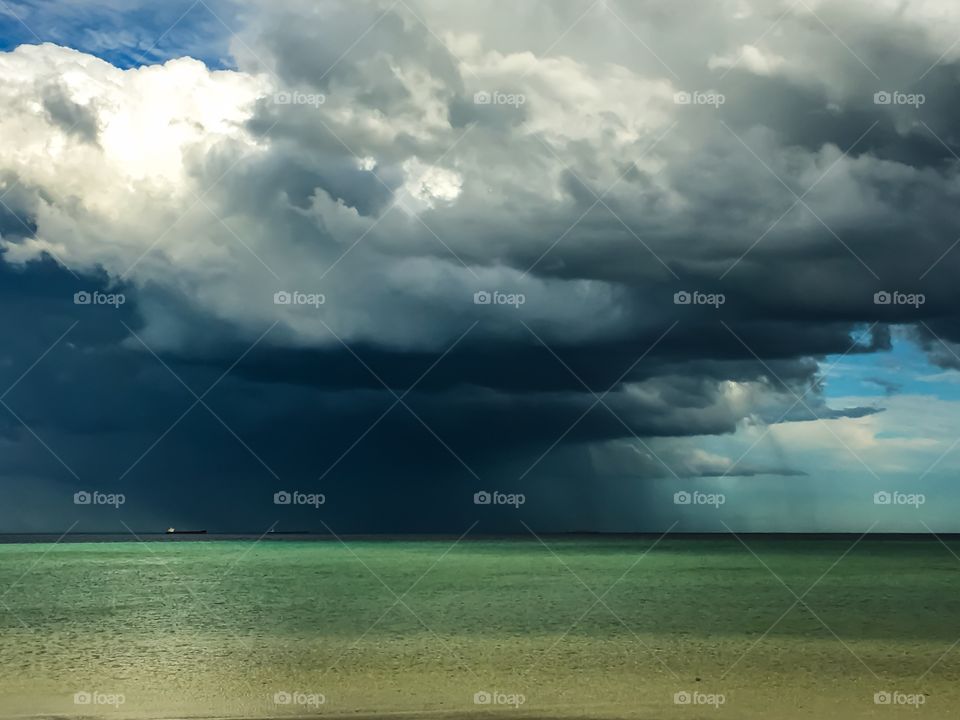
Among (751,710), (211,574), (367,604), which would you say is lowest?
(751,710)

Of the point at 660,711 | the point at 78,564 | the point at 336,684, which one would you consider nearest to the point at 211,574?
the point at 78,564

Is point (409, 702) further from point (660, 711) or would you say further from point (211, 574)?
point (211, 574)

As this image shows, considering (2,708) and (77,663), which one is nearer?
(2,708)

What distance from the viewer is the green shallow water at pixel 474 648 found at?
23.2 m

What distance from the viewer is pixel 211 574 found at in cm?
7325

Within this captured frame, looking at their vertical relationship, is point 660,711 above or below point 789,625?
below

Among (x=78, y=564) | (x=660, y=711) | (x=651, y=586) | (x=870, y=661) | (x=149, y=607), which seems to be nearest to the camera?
(x=660, y=711)

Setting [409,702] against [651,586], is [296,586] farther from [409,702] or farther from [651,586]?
[409,702]

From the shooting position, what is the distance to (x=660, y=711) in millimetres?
21594

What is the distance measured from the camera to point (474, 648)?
3136 cm

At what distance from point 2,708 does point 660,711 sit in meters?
15.3

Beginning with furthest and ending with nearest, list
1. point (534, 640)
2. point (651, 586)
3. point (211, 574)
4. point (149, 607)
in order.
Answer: point (211, 574), point (651, 586), point (149, 607), point (534, 640)

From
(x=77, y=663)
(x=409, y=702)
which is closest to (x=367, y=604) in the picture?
(x=77, y=663)

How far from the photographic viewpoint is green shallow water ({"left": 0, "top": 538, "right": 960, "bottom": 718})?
23.2 meters
